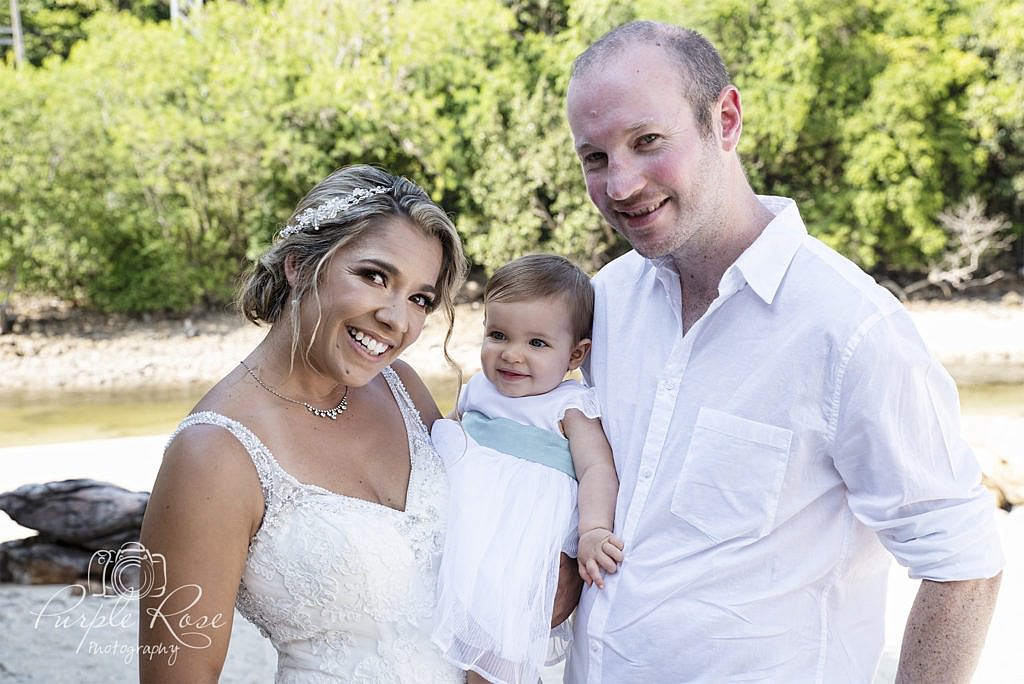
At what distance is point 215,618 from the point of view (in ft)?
6.78

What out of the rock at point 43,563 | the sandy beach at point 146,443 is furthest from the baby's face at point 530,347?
the rock at point 43,563

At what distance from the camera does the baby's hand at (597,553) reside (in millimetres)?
2244

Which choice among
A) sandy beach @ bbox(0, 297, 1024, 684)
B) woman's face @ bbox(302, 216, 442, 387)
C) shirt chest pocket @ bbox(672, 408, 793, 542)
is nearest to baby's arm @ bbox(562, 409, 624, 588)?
shirt chest pocket @ bbox(672, 408, 793, 542)

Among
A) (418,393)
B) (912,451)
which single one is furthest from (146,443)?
(912,451)

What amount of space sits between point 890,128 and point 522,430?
19.0 m

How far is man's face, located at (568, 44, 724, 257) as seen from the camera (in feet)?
7.11

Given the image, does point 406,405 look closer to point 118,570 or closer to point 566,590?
point 566,590

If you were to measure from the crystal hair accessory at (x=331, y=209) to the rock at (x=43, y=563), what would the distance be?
5350 millimetres

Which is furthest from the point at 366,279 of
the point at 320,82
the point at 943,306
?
the point at 943,306

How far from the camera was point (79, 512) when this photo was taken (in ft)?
22.0

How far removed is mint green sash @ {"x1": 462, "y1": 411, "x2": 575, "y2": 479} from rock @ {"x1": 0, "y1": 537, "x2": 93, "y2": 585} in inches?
204

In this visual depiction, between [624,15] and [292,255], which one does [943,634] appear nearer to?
[292,255]

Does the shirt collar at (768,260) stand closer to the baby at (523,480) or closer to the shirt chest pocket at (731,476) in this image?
the shirt chest pocket at (731,476)

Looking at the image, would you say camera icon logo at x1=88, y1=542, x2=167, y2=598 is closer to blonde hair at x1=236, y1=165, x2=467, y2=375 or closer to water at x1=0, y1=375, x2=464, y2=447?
blonde hair at x1=236, y1=165, x2=467, y2=375
